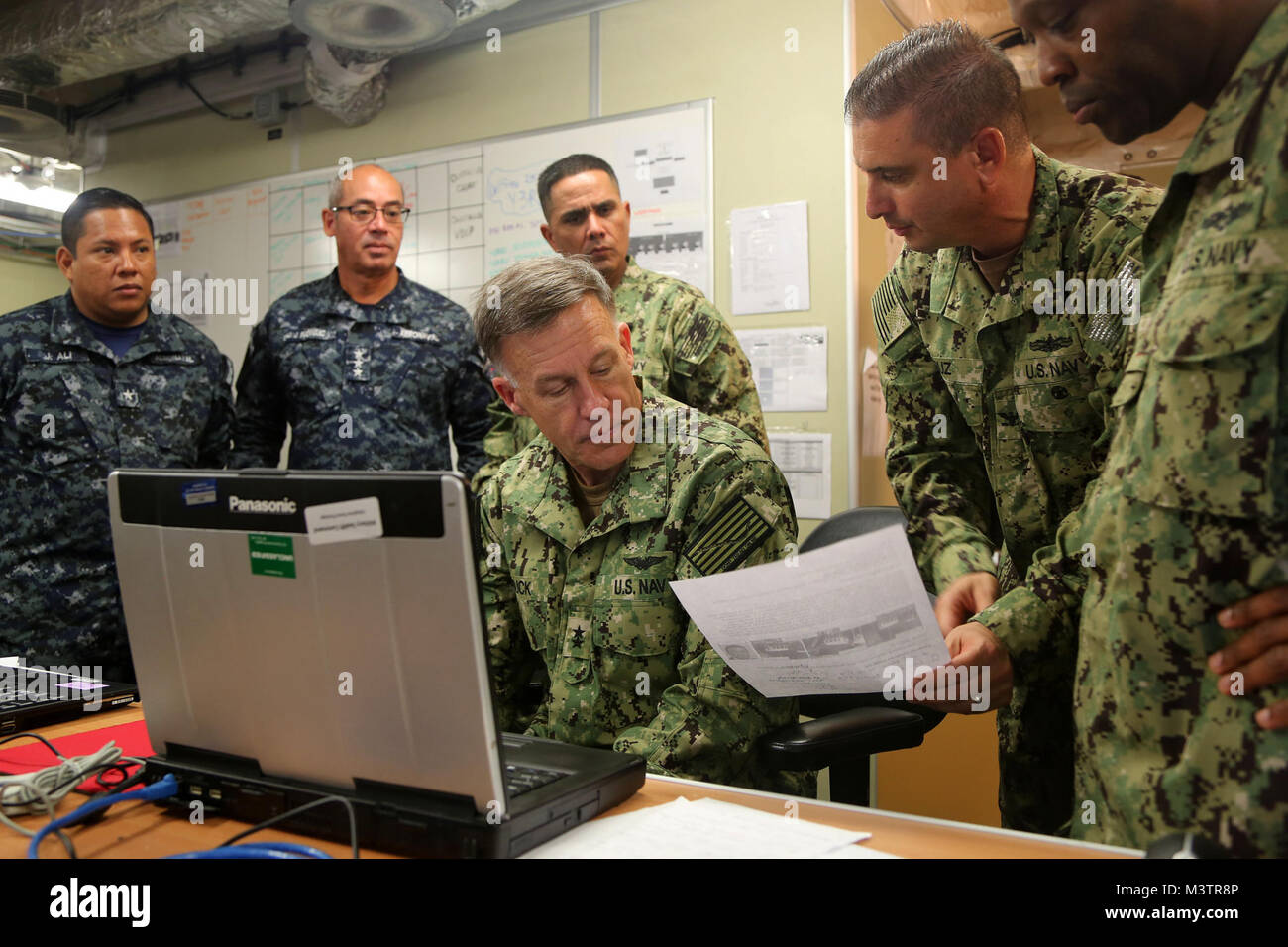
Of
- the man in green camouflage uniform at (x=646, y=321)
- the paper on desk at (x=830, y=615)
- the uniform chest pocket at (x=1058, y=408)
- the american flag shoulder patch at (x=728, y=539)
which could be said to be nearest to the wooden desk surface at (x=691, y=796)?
the paper on desk at (x=830, y=615)

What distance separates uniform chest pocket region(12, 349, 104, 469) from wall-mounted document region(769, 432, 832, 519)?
190 centimetres

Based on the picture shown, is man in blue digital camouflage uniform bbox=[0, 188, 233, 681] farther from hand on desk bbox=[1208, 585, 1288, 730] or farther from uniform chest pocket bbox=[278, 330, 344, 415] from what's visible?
hand on desk bbox=[1208, 585, 1288, 730]

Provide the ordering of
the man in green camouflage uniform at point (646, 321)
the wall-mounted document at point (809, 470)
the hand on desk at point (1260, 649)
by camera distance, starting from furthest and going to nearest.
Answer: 1. the wall-mounted document at point (809, 470)
2. the man in green camouflage uniform at point (646, 321)
3. the hand on desk at point (1260, 649)

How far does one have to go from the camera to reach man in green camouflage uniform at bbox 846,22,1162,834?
1270 millimetres

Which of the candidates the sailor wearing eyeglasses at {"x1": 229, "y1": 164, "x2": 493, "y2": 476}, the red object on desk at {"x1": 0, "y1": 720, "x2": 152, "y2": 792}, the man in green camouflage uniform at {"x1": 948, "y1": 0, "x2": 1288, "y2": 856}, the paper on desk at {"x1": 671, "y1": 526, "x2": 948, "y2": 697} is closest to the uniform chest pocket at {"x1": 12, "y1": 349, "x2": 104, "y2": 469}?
the sailor wearing eyeglasses at {"x1": 229, "y1": 164, "x2": 493, "y2": 476}

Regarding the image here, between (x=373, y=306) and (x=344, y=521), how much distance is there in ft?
6.74

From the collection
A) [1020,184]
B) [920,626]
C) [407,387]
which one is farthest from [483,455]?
[920,626]

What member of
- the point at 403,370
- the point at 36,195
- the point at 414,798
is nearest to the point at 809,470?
the point at 403,370

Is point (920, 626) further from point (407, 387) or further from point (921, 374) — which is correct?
point (407, 387)

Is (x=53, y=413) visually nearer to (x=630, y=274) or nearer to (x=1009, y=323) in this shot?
(x=630, y=274)

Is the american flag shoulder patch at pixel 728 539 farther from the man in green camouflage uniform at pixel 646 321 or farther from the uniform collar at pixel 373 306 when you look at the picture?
the uniform collar at pixel 373 306

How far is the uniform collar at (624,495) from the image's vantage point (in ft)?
4.74

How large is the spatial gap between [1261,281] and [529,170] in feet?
9.70

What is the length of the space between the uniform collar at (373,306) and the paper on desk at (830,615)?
6.40 ft
